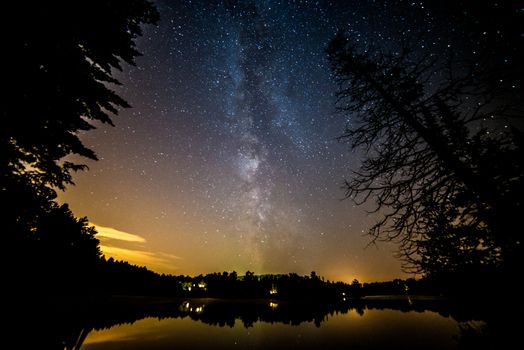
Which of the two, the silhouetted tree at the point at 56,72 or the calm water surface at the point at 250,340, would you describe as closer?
the silhouetted tree at the point at 56,72

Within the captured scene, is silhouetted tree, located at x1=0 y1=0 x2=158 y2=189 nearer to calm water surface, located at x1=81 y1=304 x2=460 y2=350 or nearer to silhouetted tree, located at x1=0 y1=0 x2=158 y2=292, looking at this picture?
silhouetted tree, located at x1=0 y1=0 x2=158 y2=292

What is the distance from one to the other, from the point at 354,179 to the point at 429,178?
170cm

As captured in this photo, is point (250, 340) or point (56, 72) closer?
point (56, 72)

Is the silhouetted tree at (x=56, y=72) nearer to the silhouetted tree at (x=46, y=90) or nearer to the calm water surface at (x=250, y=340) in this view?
the silhouetted tree at (x=46, y=90)

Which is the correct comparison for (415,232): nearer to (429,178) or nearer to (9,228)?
(429,178)

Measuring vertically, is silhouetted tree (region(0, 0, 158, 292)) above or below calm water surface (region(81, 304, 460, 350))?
above

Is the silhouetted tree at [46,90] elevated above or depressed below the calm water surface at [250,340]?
above

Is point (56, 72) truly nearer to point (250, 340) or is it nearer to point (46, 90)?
point (46, 90)

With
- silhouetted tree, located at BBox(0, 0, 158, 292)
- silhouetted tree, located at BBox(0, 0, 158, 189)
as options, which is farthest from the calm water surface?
silhouetted tree, located at BBox(0, 0, 158, 189)

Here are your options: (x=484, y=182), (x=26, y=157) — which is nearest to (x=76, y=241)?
(x=26, y=157)

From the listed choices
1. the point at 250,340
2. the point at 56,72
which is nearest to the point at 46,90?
the point at 56,72

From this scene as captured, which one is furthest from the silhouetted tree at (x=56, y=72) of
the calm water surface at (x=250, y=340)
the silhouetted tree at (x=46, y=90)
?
the calm water surface at (x=250, y=340)

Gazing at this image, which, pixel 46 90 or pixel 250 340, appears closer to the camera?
pixel 46 90

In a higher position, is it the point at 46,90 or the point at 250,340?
the point at 46,90
